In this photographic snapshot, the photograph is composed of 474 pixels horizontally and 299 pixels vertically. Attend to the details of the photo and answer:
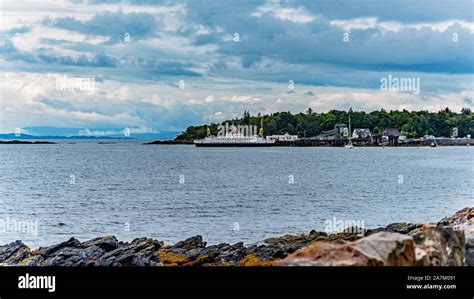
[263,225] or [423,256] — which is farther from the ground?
[423,256]

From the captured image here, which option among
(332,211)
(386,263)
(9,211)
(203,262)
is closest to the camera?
(386,263)

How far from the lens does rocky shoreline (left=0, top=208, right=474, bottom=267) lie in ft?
27.9

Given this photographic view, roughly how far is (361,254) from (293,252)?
1350cm

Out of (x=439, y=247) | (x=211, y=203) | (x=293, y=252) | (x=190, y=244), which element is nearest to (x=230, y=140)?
(x=211, y=203)

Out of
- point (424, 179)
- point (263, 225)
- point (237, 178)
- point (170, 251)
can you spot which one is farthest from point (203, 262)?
point (424, 179)

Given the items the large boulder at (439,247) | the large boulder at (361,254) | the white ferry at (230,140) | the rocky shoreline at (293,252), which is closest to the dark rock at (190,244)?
the rocky shoreline at (293,252)

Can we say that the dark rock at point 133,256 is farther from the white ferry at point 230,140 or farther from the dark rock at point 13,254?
the white ferry at point 230,140

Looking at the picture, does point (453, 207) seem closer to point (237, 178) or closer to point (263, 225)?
point (263, 225)

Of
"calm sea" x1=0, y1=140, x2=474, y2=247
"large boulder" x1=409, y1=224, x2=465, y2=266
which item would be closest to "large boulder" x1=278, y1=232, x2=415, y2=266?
"large boulder" x1=409, y1=224, x2=465, y2=266

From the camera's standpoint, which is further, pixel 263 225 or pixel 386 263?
pixel 263 225

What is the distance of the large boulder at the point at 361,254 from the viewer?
329 inches

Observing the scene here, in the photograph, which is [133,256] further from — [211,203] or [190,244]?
[211,203]
